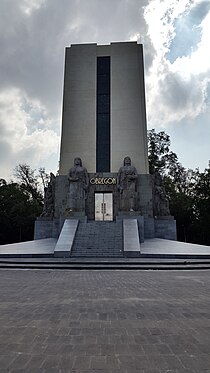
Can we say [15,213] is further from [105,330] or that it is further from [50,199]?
[105,330]

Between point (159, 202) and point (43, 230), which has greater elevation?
point (159, 202)

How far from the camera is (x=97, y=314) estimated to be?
4.62 metres

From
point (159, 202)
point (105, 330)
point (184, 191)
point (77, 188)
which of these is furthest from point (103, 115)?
point (105, 330)

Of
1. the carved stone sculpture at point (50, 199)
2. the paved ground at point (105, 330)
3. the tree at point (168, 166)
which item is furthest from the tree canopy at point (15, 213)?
the paved ground at point (105, 330)

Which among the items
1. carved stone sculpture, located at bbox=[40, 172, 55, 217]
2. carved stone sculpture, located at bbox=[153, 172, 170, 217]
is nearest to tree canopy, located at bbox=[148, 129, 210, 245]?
carved stone sculpture, located at bbox=[153, 172, 170, 217]

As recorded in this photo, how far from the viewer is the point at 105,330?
12.6ft

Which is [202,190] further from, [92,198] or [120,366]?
[120,366]

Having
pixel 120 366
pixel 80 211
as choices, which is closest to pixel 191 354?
pixel 120 366

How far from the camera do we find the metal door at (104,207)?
74.9 ft

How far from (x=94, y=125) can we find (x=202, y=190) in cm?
1288

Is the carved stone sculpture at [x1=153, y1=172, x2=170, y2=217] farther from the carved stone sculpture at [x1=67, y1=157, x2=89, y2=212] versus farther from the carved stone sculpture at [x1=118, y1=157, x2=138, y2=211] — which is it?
the carved stone sculpture at [x1=67, y1=157, x2=89, y2=212]

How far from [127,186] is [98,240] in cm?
595

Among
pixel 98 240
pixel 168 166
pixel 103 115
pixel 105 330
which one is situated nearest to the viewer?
pixel 105 330

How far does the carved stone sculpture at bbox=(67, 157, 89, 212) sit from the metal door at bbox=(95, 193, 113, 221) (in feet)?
4.08
